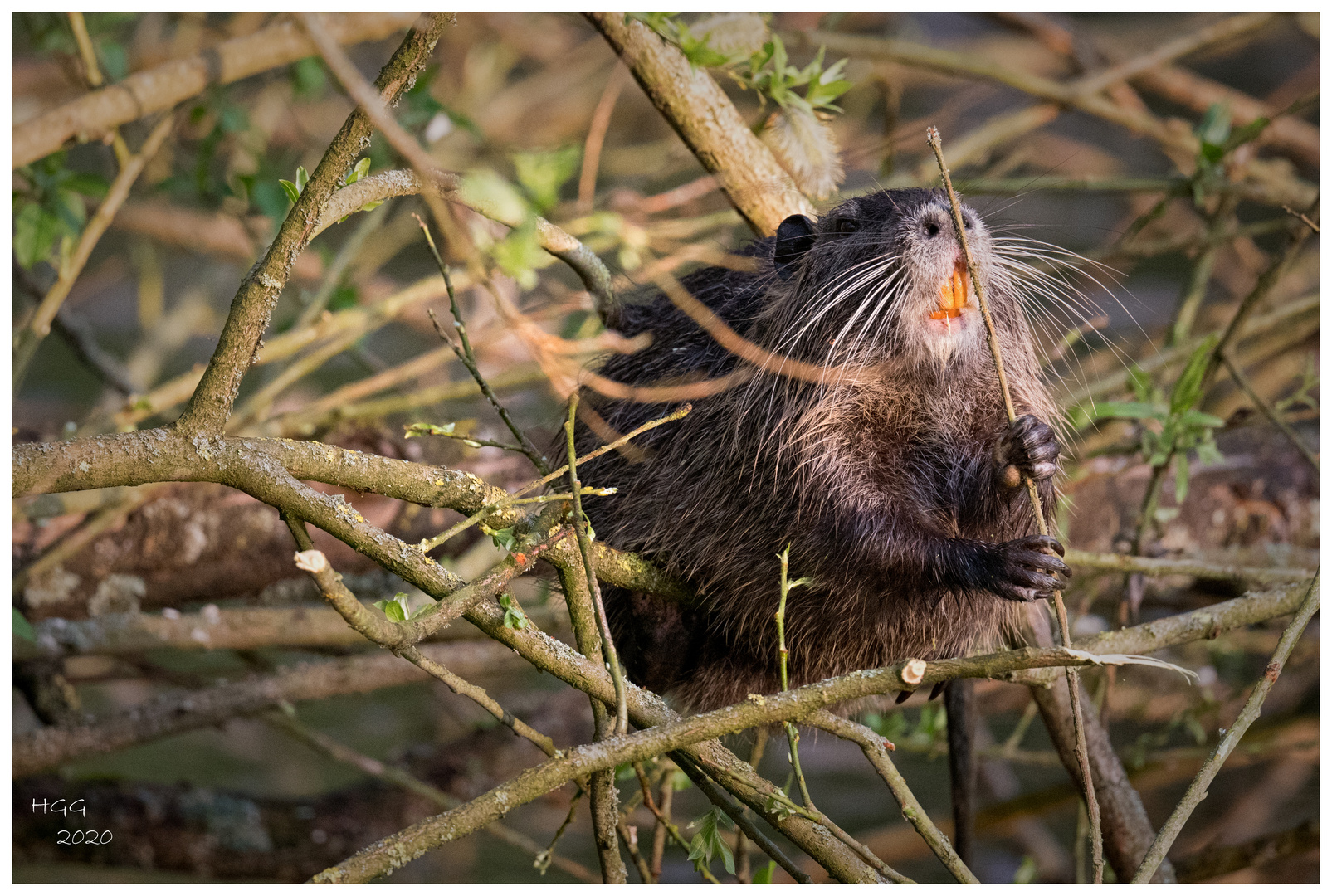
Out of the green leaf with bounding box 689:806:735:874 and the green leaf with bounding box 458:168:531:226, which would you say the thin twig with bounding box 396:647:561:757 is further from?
the green leaf with bounding box 458:168:531:226

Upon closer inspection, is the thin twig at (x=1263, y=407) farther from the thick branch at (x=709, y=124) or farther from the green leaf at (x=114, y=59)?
the green leaf at (x=114, y=59)

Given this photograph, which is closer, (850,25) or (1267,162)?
(1267,162)

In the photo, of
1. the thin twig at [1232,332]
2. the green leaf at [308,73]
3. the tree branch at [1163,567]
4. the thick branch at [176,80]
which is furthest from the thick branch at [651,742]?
the green leaf at [308,73]

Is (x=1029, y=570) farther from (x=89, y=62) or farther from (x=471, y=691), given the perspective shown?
(x=89, y=62)

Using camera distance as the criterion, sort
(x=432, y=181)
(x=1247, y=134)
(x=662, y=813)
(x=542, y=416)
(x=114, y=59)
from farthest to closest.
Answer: (x=542, y=416) < (x=1247, y=134) < (x=114, y=59) < (x=662, y=813) < (x=432, y=181)

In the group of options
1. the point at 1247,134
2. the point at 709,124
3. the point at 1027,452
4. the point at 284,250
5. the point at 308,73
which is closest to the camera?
the point at 284,250

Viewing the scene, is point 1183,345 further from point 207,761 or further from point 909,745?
point 207,761

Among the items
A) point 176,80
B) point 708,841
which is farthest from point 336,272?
point 708,841

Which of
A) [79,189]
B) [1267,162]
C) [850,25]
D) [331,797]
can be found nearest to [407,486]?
[79,189]
